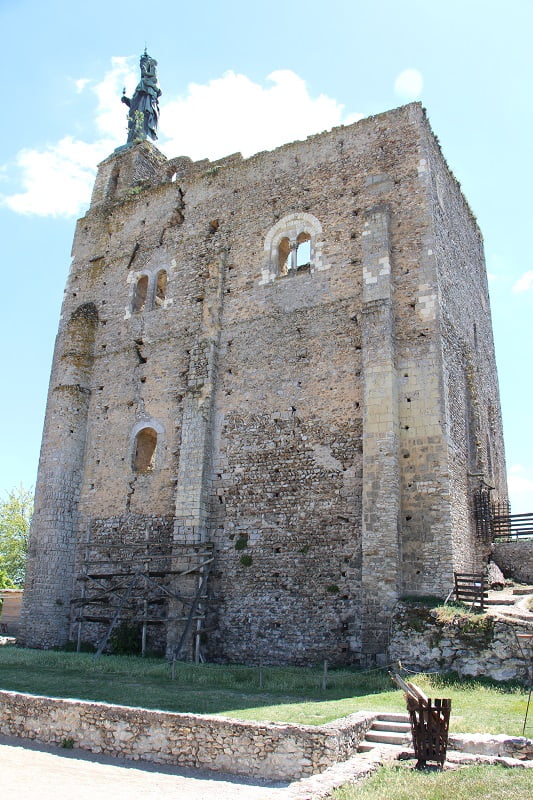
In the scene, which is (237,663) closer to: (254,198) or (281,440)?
(281,440)

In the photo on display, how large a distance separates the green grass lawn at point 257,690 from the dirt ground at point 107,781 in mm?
1025

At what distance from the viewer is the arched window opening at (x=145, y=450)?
16.8m

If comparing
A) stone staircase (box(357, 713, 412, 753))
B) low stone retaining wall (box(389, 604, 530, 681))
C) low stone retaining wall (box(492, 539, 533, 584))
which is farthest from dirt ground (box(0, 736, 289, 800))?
low stone retaining wall (box(492, 539, 533, 584))

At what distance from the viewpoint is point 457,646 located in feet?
34.0

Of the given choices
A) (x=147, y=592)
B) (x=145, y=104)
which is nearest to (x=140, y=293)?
(x=147, y=592)

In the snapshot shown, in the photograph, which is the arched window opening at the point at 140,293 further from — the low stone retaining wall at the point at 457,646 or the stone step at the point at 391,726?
the stone step at the point at 391,726

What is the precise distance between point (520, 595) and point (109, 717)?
8.63 m

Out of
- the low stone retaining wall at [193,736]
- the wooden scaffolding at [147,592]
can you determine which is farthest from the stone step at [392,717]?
the wooden scaffolding at [147,592]

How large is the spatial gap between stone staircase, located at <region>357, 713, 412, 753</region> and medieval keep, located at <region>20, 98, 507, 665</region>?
13.0 feet

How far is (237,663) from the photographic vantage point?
1337 centimetres

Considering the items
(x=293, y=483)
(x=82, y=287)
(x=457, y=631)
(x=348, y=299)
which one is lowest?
(x=457, y=631)

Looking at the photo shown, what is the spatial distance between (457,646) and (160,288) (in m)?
13.2

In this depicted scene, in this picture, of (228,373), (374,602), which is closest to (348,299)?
(228,373)

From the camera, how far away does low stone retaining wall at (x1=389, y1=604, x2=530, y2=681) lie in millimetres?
9922
